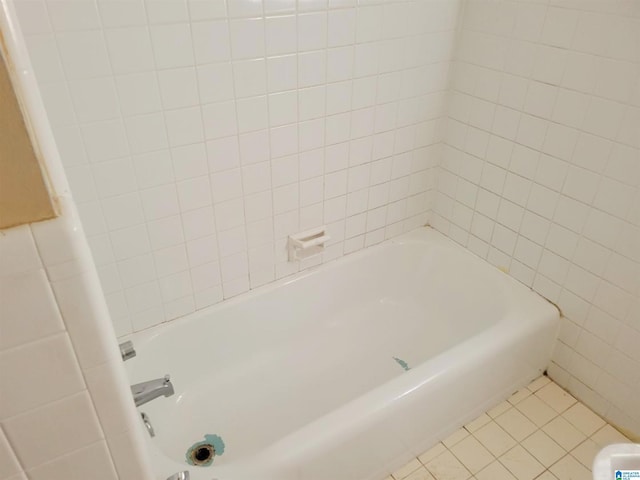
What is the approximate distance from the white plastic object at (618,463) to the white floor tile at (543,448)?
2.90ft

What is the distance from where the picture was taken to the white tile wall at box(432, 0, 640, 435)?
53.7 inches

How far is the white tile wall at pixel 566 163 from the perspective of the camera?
1365mm

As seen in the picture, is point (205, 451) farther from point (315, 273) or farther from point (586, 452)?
point (586, 452)

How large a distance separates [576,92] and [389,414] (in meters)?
1.09

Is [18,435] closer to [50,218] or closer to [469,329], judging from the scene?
[50,218]

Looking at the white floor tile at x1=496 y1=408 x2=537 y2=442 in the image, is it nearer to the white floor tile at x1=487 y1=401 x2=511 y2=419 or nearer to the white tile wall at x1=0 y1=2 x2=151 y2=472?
the white floor tile at x1=487 y1=401 x2=511 y2=419

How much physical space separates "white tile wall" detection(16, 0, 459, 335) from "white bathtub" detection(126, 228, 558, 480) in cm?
13

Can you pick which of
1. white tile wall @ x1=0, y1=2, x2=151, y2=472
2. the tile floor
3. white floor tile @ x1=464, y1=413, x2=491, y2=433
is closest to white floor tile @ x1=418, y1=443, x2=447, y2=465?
the tile floor

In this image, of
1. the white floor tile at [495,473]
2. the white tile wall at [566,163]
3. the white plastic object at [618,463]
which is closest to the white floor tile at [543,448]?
the white floor tile at [495,473]

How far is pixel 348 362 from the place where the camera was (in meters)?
1.85

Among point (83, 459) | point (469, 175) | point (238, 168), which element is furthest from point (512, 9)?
point (83, 459)

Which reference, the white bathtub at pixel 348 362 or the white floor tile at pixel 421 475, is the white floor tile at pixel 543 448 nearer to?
the white bathtub at pixel 348 362

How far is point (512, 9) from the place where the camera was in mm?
1533

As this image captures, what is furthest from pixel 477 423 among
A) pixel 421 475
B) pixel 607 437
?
pixel 607 437
